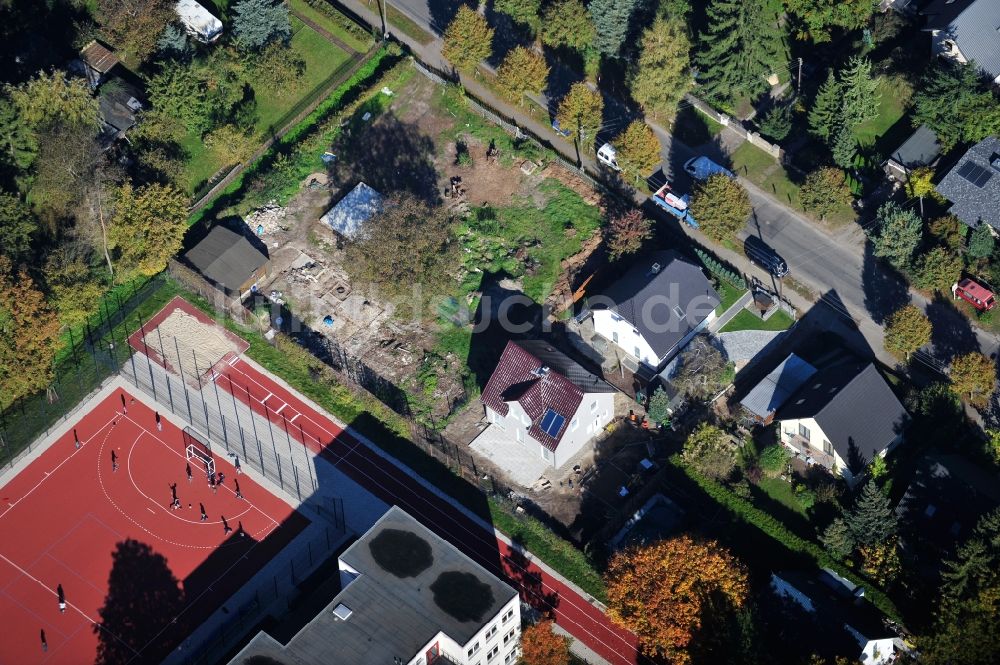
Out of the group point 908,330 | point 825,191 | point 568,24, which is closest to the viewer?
point 908,330

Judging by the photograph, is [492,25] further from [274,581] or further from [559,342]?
[274,581]

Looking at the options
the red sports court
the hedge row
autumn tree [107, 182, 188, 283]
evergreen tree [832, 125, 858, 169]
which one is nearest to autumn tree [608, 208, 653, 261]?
evergreen tree [832, 125, 858, 169]

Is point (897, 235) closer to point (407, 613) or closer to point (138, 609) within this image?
point (407, 613)

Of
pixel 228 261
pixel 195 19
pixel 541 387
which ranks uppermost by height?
pixel 195 19

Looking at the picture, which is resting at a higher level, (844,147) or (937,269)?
(844,147)

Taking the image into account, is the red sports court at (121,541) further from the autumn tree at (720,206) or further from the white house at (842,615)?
the autumn tree at (720,206)

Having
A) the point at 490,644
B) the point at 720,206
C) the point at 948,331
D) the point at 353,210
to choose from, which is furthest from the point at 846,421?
the point at 353,210

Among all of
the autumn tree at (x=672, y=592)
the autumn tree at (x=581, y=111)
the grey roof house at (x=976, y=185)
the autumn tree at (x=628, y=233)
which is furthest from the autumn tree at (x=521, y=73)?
the autumn tree at (x=672, y=592)
